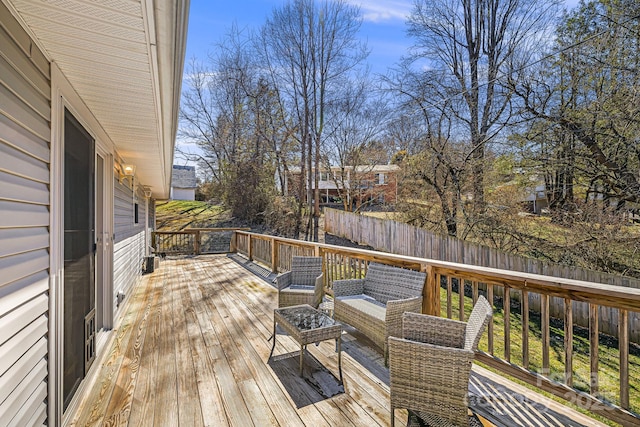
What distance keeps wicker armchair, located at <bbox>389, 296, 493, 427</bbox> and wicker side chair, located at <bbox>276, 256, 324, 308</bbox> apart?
6.27 ft

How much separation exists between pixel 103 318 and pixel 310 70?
12319mm

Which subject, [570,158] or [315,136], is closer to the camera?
[570,158]

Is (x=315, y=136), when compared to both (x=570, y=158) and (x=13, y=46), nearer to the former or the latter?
(x=570, y=158)

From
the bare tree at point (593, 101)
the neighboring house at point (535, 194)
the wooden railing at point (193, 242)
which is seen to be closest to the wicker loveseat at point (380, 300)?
the bare tree at point (593, 101)

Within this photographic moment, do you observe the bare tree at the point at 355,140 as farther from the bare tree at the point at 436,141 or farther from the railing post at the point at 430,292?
the railing post at the point at 430,292

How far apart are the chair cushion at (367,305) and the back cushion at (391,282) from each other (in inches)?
3.9

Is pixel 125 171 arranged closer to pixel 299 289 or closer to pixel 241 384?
pixel 299 289

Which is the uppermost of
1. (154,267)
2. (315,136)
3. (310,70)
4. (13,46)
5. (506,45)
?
(310,70)

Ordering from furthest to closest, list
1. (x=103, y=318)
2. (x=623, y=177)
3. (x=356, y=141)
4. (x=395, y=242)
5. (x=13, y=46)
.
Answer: (x=356, y=141) → (x=395, y=242) → (x=623, y=177) → (x=103, y=318) → (x=13, y=46)

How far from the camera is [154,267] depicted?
7668mm

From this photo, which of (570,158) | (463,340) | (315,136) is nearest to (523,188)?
(570,158)

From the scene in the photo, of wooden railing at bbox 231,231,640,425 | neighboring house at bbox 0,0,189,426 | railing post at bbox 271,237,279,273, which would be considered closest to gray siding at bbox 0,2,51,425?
neighboring house at bbox 0,0,189,426

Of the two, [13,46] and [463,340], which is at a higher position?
[13,46]

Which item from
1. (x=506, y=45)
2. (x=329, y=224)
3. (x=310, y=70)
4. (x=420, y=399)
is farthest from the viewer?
(x=329, y=224)
